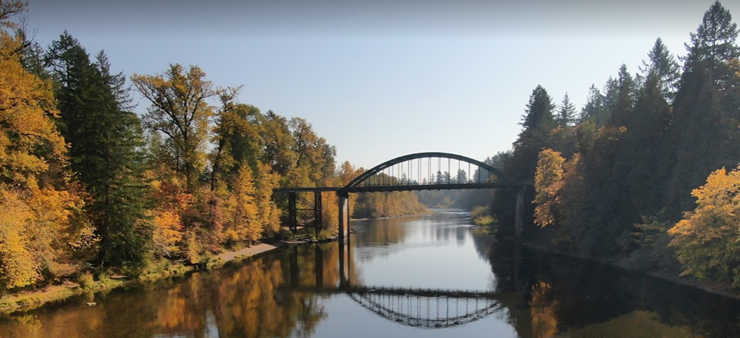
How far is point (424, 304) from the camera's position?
29.2 meters

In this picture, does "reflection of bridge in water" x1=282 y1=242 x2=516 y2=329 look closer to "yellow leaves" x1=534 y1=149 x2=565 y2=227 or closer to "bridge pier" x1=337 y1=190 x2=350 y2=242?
"yellow leaves" x1=534 y1=149 x2=565 y2=227

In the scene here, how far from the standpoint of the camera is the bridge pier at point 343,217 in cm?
6638

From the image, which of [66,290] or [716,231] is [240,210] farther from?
[716,231]

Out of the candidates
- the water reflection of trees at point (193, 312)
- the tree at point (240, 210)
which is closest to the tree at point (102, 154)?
the water reflection of trees at point (193, 312)

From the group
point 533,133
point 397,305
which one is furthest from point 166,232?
point 533,133

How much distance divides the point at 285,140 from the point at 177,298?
41093 millimetres

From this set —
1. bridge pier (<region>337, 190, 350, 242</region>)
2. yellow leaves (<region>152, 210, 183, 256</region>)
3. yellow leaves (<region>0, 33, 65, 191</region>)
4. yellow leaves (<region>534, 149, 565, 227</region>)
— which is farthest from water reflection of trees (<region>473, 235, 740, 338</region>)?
bridge pier (<region>337, 190, 350, 242</region>)

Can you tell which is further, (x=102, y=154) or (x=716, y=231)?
(x=102, y=154)

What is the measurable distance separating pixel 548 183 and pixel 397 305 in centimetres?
3166

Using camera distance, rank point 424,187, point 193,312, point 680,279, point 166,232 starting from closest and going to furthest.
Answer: point 193,312 → point 680,279 → point 166,232 → point 424,187

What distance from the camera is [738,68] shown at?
34.8 m

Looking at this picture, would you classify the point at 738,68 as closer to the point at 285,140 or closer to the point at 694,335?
the point at 694,335

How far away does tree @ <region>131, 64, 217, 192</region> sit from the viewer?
121 feet

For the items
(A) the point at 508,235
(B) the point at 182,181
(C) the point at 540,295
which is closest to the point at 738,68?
(C) the point at 540,295
